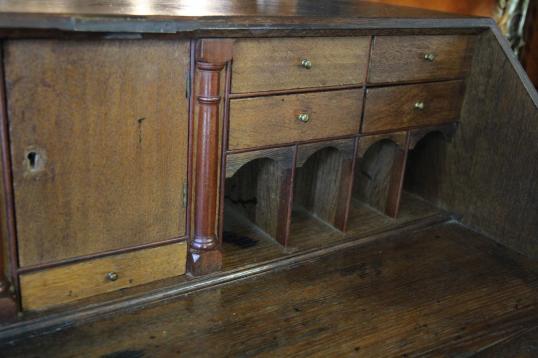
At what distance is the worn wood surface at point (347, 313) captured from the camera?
1523mm

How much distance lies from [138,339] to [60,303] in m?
0.22

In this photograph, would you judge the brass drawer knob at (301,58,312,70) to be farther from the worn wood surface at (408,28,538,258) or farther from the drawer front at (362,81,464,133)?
the worn wood surface at (408,28,538,258)

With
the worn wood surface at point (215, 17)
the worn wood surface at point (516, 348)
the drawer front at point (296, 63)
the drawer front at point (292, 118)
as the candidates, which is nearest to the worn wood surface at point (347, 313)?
the worn wood surface at point (516, 348)

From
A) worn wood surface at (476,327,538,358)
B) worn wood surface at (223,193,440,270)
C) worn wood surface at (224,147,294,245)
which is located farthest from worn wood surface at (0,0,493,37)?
worn wood surface at (476,327,538,358)

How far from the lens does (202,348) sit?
1.51m

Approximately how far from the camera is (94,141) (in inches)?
58.8

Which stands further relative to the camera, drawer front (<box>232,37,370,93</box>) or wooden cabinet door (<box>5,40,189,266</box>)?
drawer front (<box>232,37,370,93</box>)

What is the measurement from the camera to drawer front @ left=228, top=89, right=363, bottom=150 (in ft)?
5.61

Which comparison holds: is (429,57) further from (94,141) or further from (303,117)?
(94,141)

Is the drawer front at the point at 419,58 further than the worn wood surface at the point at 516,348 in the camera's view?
Yes

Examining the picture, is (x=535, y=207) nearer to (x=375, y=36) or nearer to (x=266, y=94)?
(x=375, y=36)

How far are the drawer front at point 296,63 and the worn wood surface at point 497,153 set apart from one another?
529 mm

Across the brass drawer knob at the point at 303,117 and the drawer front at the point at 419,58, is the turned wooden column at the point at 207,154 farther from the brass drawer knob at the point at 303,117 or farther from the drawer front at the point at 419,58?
the drawer front at the point at 419,58

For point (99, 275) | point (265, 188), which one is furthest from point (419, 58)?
point (99, 275)
